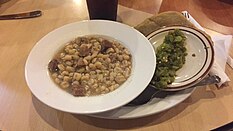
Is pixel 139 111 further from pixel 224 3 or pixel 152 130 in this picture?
pixel 224 3

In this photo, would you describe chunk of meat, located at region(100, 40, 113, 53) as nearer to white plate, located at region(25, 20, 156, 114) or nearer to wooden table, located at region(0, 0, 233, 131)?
white plate, located at region(25, 20, 156, 114)

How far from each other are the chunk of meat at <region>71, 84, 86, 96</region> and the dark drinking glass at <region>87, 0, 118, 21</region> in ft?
0.96

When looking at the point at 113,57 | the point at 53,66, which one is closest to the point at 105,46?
the point at 113,57

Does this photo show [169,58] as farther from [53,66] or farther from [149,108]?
[53,66]

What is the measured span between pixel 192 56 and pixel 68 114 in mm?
357

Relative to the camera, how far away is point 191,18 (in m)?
1.05

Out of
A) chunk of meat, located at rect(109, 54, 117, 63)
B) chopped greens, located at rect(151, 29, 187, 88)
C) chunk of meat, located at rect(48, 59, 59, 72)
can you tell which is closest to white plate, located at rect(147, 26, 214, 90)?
chopped greens, located at rect(151, 29, 187, 88)

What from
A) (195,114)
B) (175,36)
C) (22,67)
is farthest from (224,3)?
(22,67)

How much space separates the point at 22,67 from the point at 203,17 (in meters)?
0.60

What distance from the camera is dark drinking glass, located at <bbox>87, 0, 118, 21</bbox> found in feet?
3.21

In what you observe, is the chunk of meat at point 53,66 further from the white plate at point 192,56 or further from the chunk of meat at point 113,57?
the white plate at point 192,56

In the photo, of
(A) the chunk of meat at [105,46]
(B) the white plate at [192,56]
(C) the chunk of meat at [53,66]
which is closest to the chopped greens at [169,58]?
(B) the white plate at [192,56]

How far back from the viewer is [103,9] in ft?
3.26

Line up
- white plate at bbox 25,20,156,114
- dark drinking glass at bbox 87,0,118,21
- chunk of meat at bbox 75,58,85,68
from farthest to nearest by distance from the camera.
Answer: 1. dark drinking glass at bbox 87,0,118,21
2. chunk of meat at bbox 75,58,85,68
3. white plate at bbox 25,20,156,114
